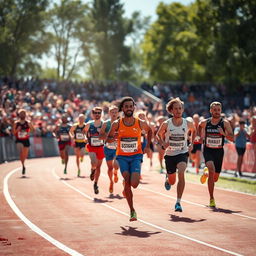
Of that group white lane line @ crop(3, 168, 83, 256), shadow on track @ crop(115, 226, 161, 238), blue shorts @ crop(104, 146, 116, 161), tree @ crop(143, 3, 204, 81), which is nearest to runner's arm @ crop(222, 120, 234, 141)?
blue shorts @ crop(104, 146, 116, 161)

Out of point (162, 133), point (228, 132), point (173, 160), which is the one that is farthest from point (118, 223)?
point (228, 132)

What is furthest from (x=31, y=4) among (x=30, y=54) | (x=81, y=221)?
(x=81, y=221)

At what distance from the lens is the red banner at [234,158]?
25.5 metres

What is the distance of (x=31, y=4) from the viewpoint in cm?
5722

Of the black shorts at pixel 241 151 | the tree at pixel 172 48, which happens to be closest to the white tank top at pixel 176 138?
the black shorts at pixel 241 151

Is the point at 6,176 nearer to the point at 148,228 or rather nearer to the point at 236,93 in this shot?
the point at 148,228

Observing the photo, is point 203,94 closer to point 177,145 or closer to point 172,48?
point 172,48

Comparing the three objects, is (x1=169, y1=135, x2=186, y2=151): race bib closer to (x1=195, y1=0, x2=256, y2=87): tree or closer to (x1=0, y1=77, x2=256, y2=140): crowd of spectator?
(x1=0, y1=77, x2=256, y2=140): crowd of spectator

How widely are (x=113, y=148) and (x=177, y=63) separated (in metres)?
59.0

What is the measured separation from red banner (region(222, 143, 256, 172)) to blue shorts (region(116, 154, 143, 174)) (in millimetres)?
13995

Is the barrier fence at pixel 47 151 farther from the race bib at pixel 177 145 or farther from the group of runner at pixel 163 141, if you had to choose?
the race bib at pixel 177 145

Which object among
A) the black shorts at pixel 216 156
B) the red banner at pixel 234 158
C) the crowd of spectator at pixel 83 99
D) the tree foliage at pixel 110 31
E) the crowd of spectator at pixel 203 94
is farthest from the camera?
the tree foliage at pixel 110 31

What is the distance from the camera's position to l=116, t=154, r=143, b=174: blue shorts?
1205cm

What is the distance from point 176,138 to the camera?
44.5ft
